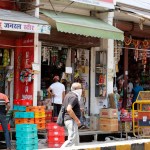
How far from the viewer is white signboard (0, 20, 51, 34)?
11.5m

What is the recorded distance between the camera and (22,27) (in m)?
11.9

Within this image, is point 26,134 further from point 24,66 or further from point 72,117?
point 24,66

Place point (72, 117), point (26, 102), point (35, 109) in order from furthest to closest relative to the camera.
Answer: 1. point (26, 102)
2. point (35, 109)
3. point (72, 117)

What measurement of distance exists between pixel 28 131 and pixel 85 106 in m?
5.21

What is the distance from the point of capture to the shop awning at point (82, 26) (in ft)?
42.1

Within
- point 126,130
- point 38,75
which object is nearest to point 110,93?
point 126,130

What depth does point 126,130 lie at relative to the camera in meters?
15.1

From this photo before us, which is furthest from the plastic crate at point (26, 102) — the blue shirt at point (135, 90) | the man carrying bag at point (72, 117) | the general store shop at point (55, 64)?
the blue shirt at point (135, 90)

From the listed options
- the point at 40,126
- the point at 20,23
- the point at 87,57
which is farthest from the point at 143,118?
the point at 20,23

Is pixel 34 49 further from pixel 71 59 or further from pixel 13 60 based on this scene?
pixel 71 59

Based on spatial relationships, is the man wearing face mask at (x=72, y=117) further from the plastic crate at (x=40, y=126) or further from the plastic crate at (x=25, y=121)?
the plastic crate at (x=40, y=126)

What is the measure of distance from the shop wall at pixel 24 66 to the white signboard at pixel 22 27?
120 centimetres

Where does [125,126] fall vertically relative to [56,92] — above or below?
below

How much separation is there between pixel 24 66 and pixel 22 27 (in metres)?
2.18
